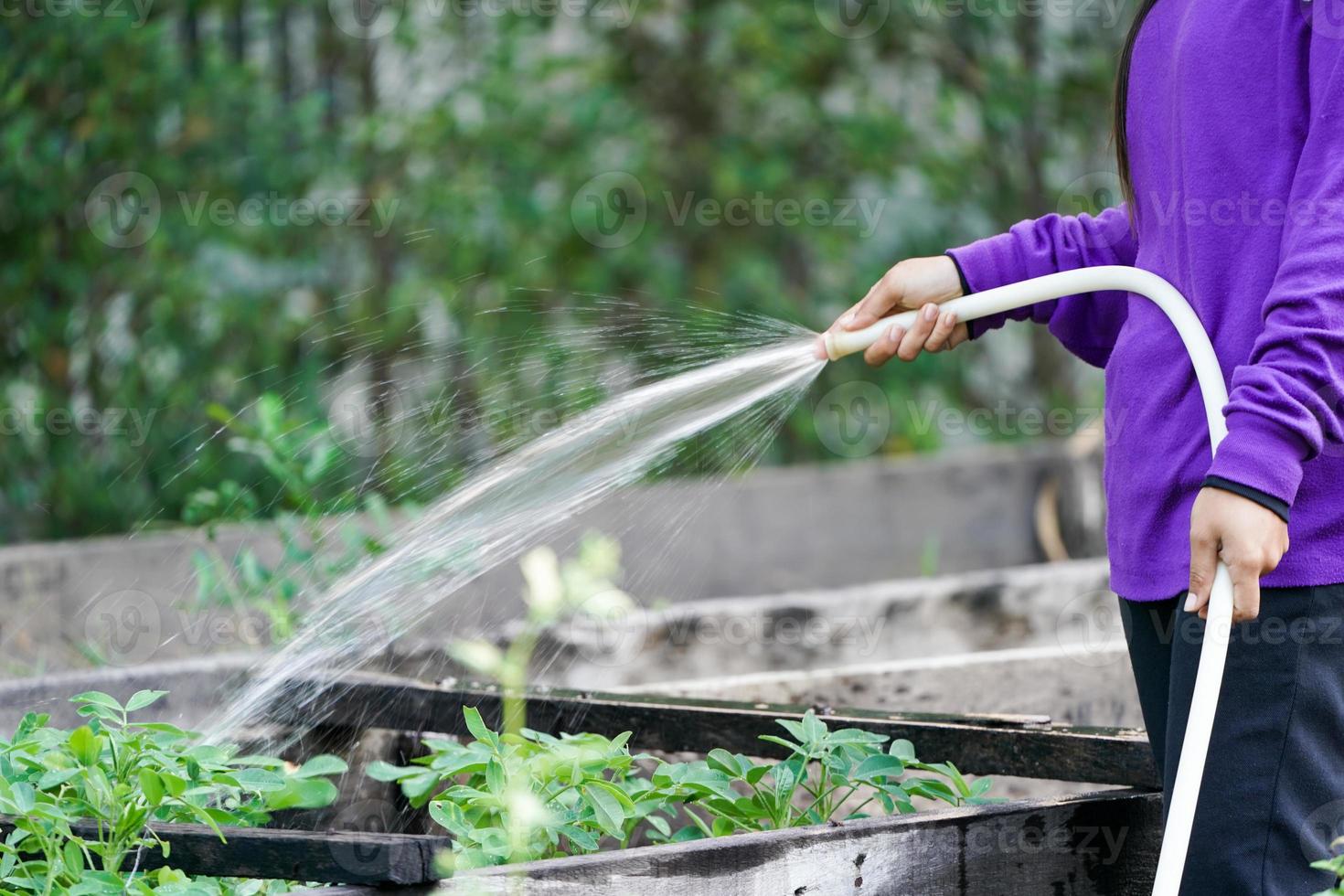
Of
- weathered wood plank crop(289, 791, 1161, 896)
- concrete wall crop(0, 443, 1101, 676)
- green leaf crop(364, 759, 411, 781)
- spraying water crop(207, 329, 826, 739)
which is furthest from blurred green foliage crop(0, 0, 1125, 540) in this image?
weathered wood plank crop(289, 791, 1161, 896)

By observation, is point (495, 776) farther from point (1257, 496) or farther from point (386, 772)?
point (1257, 496)

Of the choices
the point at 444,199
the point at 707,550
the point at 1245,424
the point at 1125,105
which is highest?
the point at 444,199

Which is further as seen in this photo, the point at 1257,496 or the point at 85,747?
the point at 85,747

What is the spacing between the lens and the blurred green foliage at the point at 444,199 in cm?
452

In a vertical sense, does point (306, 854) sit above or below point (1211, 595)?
below

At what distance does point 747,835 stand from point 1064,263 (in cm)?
80

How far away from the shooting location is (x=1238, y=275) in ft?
4.86

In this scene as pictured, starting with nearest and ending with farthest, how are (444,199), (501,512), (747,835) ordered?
(747,835)
(501,512)
(444,199)

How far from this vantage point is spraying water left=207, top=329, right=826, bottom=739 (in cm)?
217

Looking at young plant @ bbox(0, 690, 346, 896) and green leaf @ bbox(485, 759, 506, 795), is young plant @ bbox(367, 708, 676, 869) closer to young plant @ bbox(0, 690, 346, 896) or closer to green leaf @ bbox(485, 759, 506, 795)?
green leaf @ bbox(485, 759, 506, 795)

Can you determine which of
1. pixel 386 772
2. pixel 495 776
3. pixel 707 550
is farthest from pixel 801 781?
pixel 707 550

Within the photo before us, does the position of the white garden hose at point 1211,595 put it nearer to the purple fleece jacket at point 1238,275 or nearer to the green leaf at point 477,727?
the purple fleece jacket at point 1238,275

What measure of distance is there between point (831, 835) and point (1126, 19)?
5875 millimetres

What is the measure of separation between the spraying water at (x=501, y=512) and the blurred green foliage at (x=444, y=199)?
3.01ft
